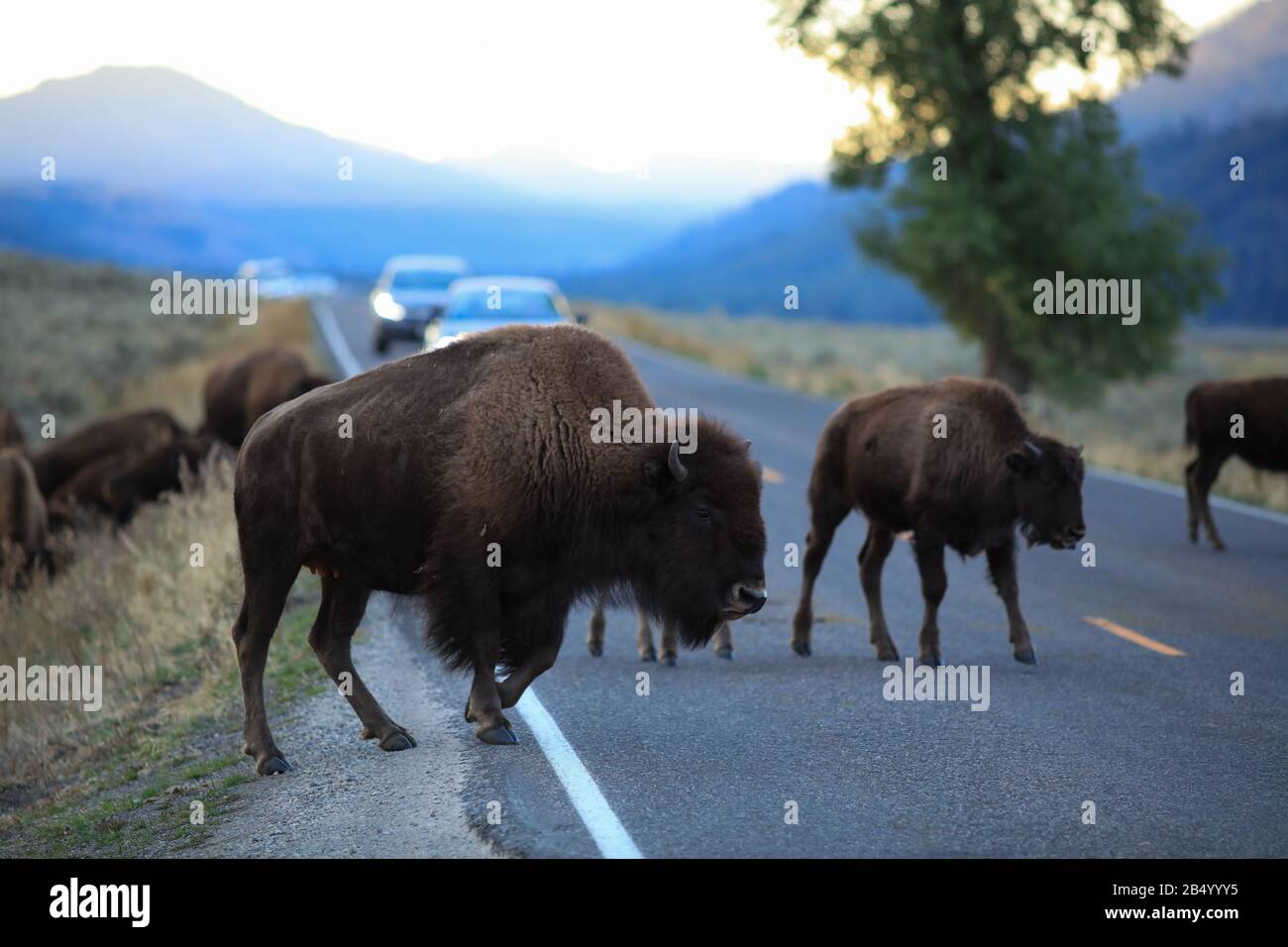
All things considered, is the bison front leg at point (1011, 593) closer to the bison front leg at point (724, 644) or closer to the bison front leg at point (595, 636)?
the bison front leg at point (724, 644)

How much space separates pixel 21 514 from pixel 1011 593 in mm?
11123

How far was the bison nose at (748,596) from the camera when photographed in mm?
7266

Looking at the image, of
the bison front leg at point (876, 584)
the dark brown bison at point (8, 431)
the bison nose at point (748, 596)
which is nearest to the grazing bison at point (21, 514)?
the dark brown bison at point (8, 431)

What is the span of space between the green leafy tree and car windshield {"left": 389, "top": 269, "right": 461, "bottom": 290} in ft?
30.5

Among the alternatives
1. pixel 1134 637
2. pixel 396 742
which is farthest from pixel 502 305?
pixel 396 742

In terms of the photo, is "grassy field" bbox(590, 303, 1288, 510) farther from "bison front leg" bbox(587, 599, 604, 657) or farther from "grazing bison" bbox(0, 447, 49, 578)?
"grazing bison" bbox(0, 447, 49, 578)

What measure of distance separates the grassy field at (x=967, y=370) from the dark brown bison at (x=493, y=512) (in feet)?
35.2

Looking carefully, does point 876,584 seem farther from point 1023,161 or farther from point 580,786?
point 1023,161

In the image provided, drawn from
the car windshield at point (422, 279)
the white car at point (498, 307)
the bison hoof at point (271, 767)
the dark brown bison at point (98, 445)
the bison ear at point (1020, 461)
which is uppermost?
the car windshield at point (422, 279)

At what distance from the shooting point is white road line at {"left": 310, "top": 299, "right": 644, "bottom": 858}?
5816 millimetres

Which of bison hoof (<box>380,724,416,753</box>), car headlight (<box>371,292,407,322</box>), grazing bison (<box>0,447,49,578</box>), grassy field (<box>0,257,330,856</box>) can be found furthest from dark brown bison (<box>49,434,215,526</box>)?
car headlight (<box>371,292,407,322</box>)

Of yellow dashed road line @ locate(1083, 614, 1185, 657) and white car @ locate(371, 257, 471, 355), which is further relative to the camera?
white car @ locate(371, 257, 471, 355)
